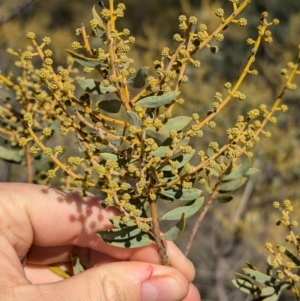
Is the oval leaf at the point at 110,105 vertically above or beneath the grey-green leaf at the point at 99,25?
beneath

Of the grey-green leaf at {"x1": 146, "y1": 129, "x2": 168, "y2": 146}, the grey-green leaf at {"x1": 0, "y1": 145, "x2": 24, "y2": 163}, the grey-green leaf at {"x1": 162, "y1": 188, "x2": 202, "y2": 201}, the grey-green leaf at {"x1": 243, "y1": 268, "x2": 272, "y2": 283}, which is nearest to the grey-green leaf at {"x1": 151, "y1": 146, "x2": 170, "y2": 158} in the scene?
the grey-green leaf at {"x1": 146, "y1": 129, "x2": 168, "y2": 146}

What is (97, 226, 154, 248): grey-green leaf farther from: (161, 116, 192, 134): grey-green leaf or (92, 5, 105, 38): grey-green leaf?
(92, 5, 105, 38): grey-green leaf

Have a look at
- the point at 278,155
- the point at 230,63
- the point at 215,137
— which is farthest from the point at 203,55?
the point at 278,155

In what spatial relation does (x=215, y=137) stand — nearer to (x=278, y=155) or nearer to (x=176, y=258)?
(x=278, y=155)

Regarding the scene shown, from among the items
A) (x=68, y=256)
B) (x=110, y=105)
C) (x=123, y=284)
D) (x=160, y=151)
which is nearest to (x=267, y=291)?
(x=123, y=284)

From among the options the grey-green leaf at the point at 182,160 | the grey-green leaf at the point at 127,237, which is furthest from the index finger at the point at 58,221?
the grey-green leaf at the point at 182,160

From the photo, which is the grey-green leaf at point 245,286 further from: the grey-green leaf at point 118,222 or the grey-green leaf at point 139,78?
the grey-green leaf at point 139,78

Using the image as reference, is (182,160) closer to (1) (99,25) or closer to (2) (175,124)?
(2) (175,124)
